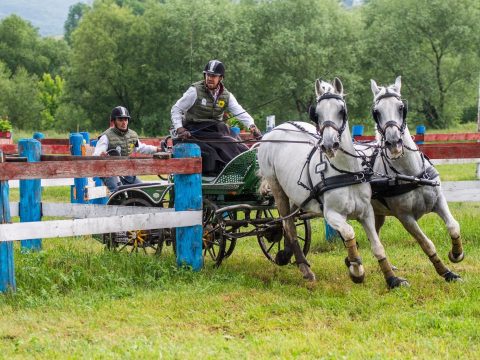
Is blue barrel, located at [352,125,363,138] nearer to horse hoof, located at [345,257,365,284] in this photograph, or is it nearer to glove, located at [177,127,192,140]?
glove, located at [177,127,192,140]

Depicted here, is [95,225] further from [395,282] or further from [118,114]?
[118,114]

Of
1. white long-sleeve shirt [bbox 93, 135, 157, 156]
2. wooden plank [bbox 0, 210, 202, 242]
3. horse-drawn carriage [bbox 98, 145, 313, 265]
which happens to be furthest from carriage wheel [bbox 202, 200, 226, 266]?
white long-sleeve shirt [bbox 93, 135, 157, 156]

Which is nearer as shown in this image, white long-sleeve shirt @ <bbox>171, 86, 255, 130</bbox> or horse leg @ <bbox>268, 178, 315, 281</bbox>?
horse leg @ <bbox>268, 178, 315, 281</bbox>

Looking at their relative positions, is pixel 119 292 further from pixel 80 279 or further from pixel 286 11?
pixel 286 11

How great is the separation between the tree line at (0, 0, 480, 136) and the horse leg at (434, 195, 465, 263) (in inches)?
1753

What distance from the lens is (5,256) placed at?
6875mm

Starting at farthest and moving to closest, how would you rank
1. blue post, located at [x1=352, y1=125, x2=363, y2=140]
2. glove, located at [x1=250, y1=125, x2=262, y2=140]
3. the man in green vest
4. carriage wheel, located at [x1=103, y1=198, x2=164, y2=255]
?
1. blue post, located at [x1=352, y1=125, x2=363, y2=140]
2. the man in green vest
3. carriage wheel, located at [x1=103, y1=198, x2=164, y2=255]
4. glove, located at [x1=250, y1=125, x2=262, y2=140]

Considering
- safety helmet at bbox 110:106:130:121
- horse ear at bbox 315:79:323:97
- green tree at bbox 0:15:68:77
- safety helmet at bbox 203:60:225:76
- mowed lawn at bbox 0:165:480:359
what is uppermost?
green tree at bbox 0:15:68:77

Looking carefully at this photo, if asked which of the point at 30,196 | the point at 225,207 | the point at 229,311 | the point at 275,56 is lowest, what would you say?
Result: the point at 229,311

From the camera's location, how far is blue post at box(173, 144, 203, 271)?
26.4 feet

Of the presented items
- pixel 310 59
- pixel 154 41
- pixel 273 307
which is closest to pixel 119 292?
pixel 273 307

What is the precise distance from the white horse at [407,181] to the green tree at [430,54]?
49.9 meters

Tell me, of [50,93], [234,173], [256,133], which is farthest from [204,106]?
[50,93]

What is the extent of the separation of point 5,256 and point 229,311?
2197 mm
